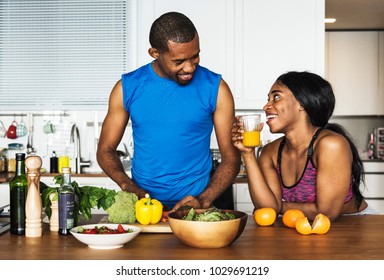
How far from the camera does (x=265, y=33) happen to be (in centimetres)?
494

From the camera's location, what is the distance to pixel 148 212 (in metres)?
2.18

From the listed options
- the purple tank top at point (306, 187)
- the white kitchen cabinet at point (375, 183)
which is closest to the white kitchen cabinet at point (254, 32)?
the white kitchen cabinet at point (375, 183)

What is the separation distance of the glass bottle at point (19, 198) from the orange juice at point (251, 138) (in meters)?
0.83

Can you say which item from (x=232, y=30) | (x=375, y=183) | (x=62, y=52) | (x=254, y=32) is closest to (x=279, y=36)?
(x=254, y=32)

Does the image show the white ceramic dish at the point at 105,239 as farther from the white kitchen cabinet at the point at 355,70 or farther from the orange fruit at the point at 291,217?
the white kitchen cabinet at the point at 355,70

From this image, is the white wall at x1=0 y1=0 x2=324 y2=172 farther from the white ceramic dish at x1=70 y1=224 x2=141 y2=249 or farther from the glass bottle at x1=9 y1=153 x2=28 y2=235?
the white ceramic dish at x1=70 y1=224 x2=141 y2=249

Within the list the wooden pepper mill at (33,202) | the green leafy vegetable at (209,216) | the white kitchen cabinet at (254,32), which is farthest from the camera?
the white kitchen cabinet at (254,32)

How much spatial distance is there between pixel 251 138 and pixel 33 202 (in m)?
0.84

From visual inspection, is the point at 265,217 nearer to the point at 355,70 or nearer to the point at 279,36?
the point at 279,36

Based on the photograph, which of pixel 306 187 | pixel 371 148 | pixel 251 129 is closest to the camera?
pixel 251 129

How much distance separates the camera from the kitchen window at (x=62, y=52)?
16.6 feet

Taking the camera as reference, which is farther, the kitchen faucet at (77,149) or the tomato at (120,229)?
the kitchen faucet at (77,149)

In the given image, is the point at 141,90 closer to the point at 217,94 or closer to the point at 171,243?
the point at 217,94
